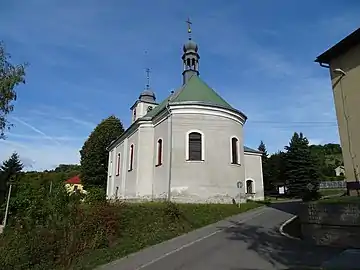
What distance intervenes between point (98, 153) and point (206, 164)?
28300 mm

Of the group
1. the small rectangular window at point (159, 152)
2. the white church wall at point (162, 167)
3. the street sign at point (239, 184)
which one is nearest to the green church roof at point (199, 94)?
the white church wall at point (162, 167)

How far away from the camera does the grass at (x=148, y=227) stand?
10.1 meters

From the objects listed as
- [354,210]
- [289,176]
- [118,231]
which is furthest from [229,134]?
[289,176]

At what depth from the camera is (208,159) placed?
23.0 m

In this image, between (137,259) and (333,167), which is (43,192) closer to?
(137,259)

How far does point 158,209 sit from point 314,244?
796 centimetres

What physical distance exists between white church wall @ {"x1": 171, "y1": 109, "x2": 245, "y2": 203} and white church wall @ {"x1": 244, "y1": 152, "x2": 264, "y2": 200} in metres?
9.89

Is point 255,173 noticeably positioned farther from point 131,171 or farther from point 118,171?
point 118,171

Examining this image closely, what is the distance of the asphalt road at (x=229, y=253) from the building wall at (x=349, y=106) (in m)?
4.35

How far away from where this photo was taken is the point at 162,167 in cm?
2417

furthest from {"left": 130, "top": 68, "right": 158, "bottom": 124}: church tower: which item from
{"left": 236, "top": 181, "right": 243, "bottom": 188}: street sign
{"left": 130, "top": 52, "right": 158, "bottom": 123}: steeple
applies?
{"left": 236, "top": 181, "right": 243, "bottom": 188}: street sign

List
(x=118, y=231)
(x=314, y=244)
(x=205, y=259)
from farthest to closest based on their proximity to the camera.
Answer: (x=118, y=231)
(x=314, y=244)
(x=205, y=259)

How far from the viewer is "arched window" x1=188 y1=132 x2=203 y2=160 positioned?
76.1 ft

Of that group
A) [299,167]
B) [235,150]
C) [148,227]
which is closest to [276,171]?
[299,167]
